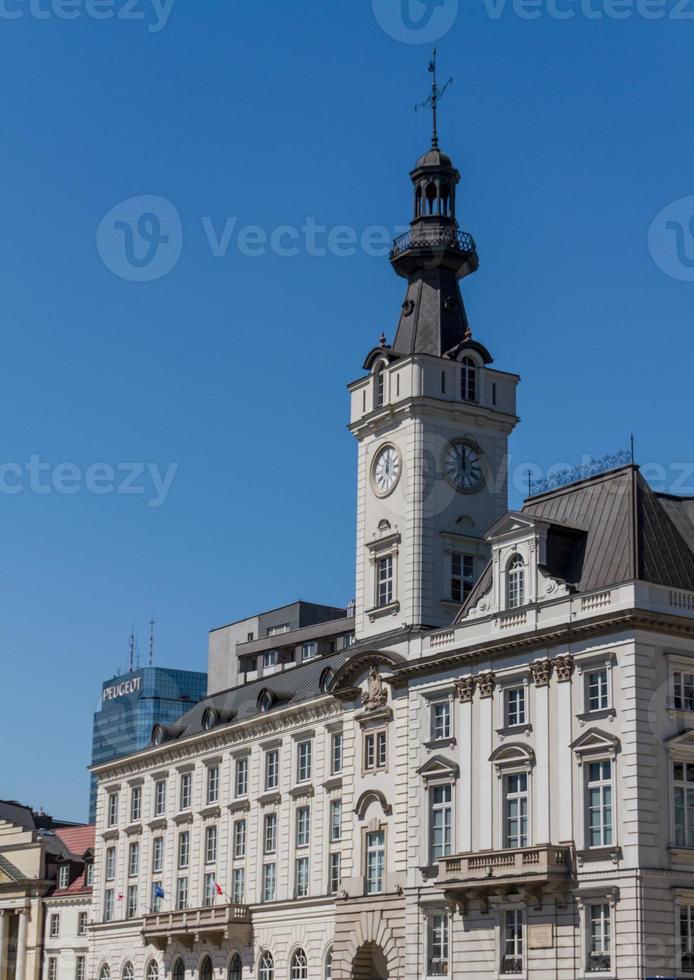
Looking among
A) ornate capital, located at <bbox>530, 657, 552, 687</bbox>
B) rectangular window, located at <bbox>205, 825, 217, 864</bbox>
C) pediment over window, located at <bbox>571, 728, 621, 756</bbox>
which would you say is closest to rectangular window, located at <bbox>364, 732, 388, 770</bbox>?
ornate capital, located at <bbox>530, 657, 552, 687</bbox>

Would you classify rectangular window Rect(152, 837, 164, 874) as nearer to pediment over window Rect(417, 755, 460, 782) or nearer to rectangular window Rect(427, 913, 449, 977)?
pediment over window Rect(417, 755, 460, 782)

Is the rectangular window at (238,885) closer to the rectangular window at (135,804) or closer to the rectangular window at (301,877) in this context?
the rectangular window at (301,877)

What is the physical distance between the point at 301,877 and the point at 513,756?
2175 centimetres

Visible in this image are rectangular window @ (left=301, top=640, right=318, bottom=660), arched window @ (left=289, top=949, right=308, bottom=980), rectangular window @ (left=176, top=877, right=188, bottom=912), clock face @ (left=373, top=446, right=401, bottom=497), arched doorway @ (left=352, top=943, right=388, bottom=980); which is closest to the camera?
arched doorway @ (left=352, top=943, right=388, bottom=980)

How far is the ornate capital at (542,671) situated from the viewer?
6438cm

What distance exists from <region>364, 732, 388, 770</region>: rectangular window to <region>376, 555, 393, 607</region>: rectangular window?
6149 millimetres

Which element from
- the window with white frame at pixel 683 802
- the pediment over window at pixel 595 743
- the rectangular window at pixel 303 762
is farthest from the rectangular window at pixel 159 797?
the window with white frame at pixel 683 802

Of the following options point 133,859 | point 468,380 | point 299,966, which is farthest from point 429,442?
point 133,859

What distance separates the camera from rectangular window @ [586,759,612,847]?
6066 centimetres

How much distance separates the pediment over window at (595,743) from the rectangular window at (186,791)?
123 feet

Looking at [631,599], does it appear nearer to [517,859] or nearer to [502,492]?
[517,859]

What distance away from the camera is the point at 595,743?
61.5 meters

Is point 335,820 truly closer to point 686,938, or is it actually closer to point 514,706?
point 514,706

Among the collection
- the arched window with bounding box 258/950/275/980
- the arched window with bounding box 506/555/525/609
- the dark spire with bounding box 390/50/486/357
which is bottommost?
the arched window with bounding box 258/950/275/980
